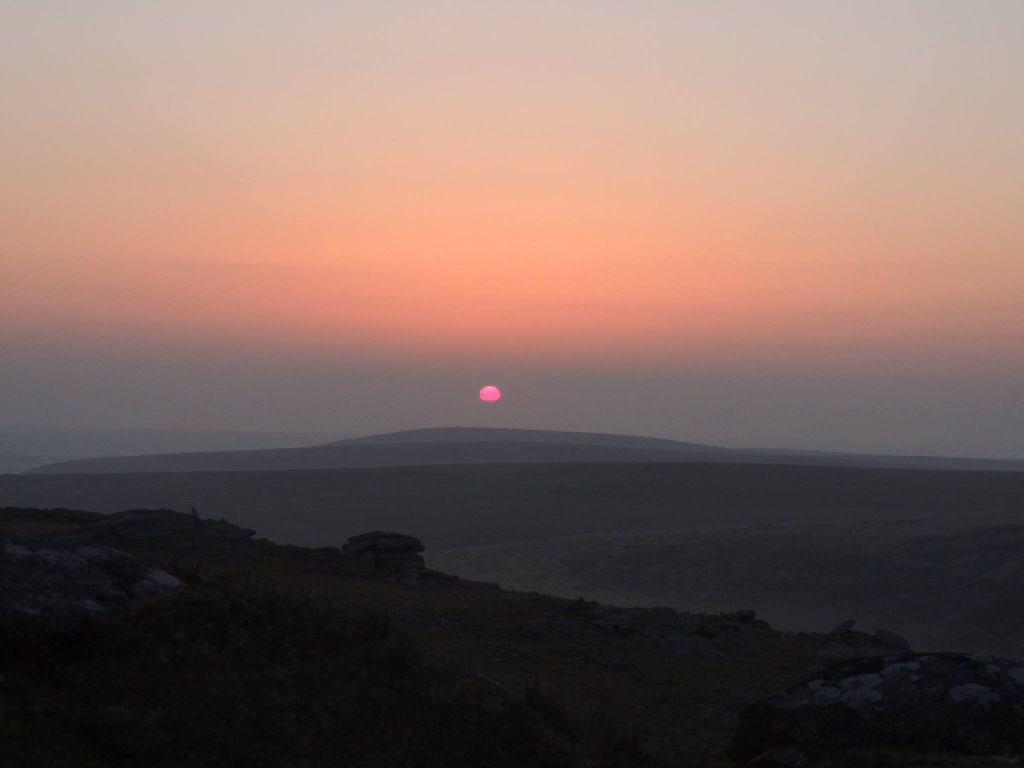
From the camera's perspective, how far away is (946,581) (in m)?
25.1

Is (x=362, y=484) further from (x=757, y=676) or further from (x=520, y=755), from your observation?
(x=520, y=755)

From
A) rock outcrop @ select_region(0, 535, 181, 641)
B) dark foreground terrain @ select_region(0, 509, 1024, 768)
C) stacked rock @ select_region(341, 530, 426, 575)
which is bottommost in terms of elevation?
stacked rock @ select_region(341, 530, 426, 575)

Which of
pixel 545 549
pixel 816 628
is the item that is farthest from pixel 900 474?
pixel 816 628

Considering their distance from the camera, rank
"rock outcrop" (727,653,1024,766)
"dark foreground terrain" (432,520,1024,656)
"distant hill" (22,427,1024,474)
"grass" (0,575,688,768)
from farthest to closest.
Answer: "distant hill" (22,427,1024,474) < "dark foreground terrain" (432,520,1024,656) < "rock outcrop" (727,653,1024,766) < "grass" (0,575,688,768)

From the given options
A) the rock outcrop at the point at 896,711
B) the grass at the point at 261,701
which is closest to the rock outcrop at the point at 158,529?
the grass at the point at 261,701

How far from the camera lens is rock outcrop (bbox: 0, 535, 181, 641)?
6.30m

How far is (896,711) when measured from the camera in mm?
8172

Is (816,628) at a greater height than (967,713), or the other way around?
(967,713)

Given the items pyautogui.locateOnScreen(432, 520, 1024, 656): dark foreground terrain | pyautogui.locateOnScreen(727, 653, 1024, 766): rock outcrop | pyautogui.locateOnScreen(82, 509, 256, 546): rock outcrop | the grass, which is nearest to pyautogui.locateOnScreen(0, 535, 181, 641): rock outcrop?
the grass

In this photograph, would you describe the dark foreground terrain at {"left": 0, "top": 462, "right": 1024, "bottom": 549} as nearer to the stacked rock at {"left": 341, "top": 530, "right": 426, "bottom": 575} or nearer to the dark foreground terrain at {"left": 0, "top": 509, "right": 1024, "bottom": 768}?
the stacked rock at {"left": 341, "top": 530, "right": 426, "bottom": 575}

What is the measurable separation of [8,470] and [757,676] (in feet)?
641

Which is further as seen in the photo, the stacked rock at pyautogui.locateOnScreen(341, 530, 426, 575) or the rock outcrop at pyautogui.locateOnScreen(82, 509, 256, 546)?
the stacked rock at pyautogui.locateOnScreen(341, 530, 426, 575)

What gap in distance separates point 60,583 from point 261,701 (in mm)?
1670

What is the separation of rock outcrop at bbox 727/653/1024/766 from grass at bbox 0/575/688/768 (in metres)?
1.84
